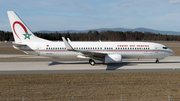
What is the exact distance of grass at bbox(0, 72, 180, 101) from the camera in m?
11.5

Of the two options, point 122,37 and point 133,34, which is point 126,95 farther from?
point 133,34

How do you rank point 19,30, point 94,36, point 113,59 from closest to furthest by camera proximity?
point 113,59
point 19,30
point 94,36

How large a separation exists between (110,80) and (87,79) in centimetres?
230

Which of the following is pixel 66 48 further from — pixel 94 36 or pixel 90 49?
pixel 94 36

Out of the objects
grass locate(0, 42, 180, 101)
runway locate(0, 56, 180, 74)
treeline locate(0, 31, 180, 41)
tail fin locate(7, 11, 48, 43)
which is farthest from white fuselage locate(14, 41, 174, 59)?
treeline locate(0, 31, 180, 41)

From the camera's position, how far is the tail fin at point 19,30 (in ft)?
86.5

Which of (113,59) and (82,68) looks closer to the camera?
(82,68)

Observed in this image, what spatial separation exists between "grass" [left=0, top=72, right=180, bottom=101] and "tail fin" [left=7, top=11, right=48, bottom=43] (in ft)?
37.3

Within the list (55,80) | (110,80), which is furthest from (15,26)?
(110,80)

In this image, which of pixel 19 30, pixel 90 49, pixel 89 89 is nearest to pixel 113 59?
pixel 90 49

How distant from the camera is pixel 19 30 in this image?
87.6ft

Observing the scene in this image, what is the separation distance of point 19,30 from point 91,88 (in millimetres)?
18293

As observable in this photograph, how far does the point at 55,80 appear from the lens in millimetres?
16516

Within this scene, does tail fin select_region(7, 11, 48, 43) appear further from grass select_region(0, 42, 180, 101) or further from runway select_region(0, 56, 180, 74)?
grass select_region(0, 42, 180, 101)
